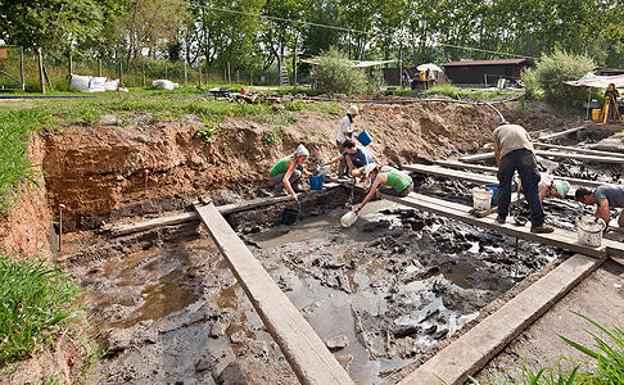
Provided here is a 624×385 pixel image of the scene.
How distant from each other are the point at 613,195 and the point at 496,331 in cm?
333

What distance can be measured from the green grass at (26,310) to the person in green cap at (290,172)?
14.1 feet

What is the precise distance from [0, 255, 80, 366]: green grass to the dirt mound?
3455mm

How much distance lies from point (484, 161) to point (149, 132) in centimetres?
867

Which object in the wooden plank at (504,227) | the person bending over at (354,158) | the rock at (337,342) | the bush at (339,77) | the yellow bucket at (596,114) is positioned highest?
the bush at (339,77)

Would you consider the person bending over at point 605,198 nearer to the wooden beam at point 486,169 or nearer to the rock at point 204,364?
the wooden beam at point 486,169

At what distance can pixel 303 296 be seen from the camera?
4.58 meters

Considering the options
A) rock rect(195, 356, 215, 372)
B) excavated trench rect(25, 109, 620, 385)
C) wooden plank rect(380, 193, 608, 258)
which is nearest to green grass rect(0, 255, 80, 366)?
excavated trench rect(25, 109, 620, 385)

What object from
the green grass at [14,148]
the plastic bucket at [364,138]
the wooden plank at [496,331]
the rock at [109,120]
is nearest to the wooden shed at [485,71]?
the plastic bucket at [364,138]

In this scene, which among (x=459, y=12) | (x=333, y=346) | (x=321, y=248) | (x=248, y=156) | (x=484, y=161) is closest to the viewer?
(x=333, y=346)

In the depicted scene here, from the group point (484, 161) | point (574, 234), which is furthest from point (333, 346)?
point (484, 161)

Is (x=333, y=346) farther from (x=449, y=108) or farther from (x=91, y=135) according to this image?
(x=449, y=108)

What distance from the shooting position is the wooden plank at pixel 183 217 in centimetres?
583

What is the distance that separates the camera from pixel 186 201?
681cm

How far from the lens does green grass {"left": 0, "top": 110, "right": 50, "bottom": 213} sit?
142 inches
